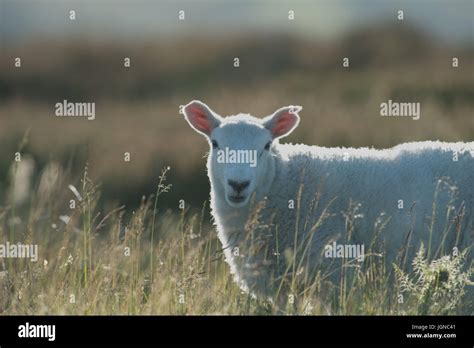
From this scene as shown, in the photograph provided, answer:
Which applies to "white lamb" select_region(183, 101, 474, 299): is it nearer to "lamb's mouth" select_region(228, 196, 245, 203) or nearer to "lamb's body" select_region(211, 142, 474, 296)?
"lamb's body" select_region(211, 142, 474, 296)

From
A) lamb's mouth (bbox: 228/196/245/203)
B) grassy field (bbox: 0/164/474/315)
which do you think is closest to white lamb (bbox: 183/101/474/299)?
lamb's mouth (bbox: 228/196/245/203)

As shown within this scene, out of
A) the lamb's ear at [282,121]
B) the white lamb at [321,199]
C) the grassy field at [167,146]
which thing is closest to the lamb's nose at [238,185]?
the white lamb at [321,199]

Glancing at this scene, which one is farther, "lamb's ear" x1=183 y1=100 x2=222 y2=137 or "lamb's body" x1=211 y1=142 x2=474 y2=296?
"lamb's ear" x1=183 y1=100 x2=222 y2=137

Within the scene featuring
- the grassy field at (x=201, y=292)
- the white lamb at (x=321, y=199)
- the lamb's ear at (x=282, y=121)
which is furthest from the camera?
the lamb's ear at (x=282, y=121)

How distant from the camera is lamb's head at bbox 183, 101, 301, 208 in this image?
293 inches

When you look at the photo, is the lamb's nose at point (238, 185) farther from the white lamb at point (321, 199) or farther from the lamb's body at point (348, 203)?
the lamb's body at point (348, 203)

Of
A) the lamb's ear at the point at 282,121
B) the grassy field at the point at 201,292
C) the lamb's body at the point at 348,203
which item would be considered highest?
the lamb's ear at the point at 282,121

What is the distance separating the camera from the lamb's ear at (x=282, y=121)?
325 inches

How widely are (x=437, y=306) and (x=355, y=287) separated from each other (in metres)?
0.57

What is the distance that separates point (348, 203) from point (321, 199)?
23 centimetres

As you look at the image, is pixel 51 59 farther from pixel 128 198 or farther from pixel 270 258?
pixel 270 258

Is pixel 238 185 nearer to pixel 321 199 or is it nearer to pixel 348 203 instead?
pixel 321 199

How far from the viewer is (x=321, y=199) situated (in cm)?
816
